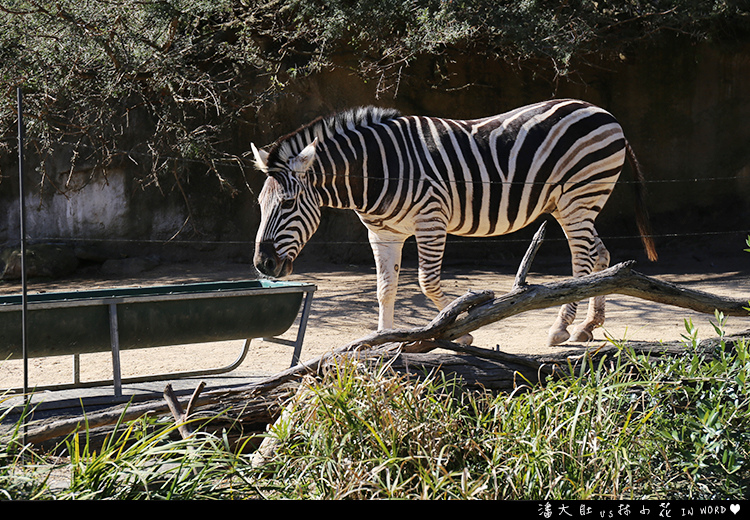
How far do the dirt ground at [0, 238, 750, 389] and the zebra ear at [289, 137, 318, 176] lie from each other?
1.44 meters

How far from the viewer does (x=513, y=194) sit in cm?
544

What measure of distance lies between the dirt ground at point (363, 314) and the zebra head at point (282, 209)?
806 mm

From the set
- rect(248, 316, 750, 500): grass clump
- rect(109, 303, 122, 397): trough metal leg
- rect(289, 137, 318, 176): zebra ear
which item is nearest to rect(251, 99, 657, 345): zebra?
rect(289, 137, 318, 176): zebra ear

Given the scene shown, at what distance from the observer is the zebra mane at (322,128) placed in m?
4.85

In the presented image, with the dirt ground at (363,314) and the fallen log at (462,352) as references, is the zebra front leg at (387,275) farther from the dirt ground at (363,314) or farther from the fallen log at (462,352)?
the fallen log at (462,352)

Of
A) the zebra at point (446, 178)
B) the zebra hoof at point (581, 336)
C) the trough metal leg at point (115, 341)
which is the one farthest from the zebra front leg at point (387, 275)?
the trough metal leg at point (115, 341)

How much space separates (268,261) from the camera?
4.77 m

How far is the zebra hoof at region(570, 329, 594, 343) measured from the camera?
17.3 feet

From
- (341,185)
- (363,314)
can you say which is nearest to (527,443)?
(341,185)

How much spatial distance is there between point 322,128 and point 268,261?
1115 millimetres

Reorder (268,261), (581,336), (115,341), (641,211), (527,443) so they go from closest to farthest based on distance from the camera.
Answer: (527,443), (115,341), (268,261), (581,336), (641,211)

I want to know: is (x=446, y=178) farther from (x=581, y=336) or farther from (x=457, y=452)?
(x=457, y=452)

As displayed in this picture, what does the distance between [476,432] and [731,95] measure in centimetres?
930

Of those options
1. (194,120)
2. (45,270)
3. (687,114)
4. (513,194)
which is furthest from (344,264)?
(687,114)
